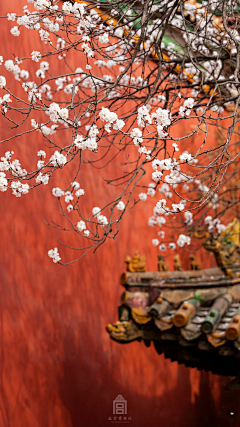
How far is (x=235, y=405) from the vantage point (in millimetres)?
5195

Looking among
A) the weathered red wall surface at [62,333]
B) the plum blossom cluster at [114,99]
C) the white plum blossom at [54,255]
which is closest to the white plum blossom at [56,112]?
the plum blossom cluster at [114,99]

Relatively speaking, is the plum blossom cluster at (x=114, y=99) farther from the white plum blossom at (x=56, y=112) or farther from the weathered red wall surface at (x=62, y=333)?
the weathered red wall surface at (x=62, y=333)

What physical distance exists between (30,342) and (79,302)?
0.59m

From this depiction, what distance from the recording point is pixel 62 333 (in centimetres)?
349

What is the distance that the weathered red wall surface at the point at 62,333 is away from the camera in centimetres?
313

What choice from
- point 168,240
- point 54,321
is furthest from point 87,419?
point 168,240

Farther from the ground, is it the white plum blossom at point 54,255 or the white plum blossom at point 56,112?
the white plum blossom at point 56,112

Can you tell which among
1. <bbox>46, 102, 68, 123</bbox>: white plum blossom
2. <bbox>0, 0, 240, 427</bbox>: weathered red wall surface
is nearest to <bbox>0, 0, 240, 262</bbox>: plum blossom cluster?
<bbox>46, 102, 68, 123</bbox>: white plum blossom

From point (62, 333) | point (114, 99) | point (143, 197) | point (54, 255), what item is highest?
point (114, 99)

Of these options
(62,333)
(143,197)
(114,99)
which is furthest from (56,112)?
(62,333)

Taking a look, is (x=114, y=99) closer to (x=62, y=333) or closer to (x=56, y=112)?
(x=56, y=112)

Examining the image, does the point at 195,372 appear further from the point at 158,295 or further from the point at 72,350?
the point at 158,295

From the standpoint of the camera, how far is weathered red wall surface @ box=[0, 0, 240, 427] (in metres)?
3.13

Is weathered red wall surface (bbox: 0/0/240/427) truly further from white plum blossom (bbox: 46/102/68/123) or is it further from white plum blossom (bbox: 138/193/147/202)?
white plum blossom (bbox: 46/102/68/123)
